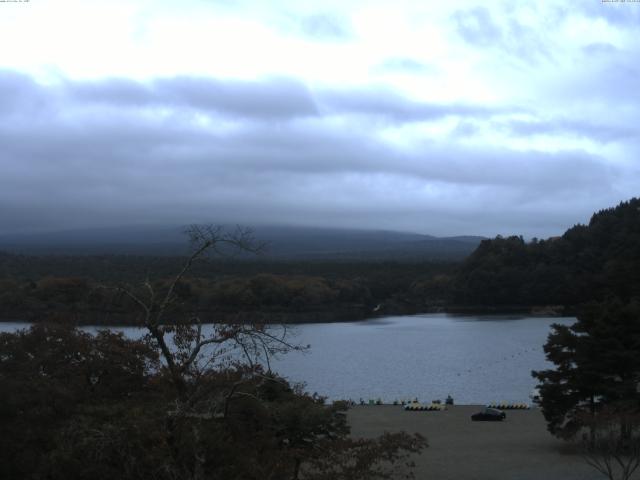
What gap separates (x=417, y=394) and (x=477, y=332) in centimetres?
2816

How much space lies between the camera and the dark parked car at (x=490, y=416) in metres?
24.7

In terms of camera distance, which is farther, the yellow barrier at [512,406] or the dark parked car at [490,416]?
the yellow barrier at [512,406]

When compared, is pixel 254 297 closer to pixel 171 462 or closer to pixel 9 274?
pixel 9 274

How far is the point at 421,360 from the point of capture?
46.5m

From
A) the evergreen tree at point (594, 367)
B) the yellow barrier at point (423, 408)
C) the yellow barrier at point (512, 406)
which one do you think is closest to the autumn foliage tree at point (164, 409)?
the evergreen tree at point (594, 367)

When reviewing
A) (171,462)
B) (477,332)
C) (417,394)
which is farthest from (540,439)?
(477,332)

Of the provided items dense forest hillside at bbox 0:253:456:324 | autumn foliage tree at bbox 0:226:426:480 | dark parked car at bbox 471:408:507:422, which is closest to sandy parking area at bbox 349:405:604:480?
dark parked car at bbox 471:408:507:422

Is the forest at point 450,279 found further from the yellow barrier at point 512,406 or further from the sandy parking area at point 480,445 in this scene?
the sandy parking area at point 480,445

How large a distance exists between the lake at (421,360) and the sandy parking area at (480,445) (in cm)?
364

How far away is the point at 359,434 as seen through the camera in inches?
864

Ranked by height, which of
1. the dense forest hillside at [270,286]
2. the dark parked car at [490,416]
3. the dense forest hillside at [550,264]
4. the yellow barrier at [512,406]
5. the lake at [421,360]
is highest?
the dense forest hillside at [550,264]

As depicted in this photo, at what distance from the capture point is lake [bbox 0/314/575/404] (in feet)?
116

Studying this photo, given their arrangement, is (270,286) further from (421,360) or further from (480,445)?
(480,445)

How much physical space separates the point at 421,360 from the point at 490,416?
2185cm
